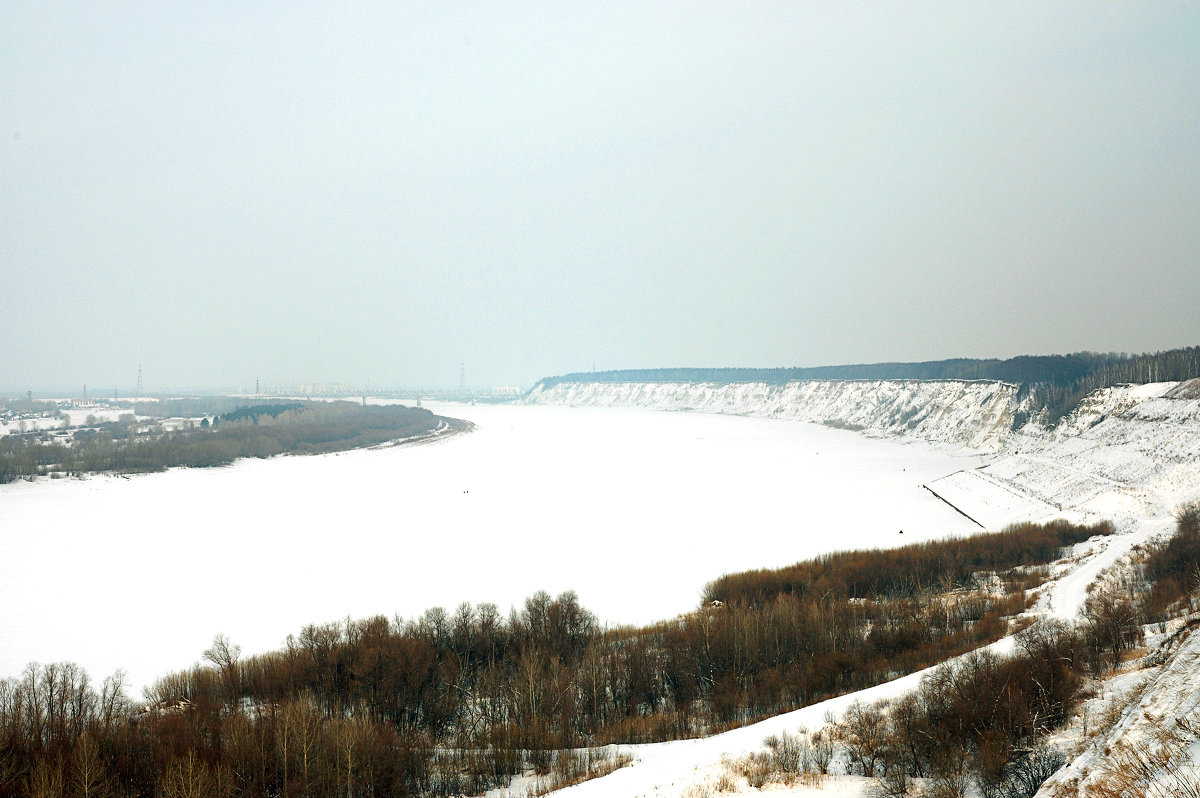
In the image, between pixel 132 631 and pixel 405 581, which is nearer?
pixel 132 631

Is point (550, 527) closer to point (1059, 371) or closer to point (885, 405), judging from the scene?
point (1059, 371)

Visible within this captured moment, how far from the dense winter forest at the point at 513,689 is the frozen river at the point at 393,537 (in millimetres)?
3972

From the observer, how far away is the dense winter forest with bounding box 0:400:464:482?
2635 inches

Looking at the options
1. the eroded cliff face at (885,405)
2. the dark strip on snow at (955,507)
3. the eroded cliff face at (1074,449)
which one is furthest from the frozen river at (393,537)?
the eroded cliff face at (885,405)

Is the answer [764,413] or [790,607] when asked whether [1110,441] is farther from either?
[764,413]

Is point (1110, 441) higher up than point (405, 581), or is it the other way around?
point (1110, 441)

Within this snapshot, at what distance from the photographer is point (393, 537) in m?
38.0

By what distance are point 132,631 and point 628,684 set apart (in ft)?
58.6

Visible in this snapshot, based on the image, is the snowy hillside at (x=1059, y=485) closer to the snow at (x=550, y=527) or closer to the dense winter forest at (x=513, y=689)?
the snow at (x=550, y=527)

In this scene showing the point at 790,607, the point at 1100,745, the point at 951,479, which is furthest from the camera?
the point at 951,479

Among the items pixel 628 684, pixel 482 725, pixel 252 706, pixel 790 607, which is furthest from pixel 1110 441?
pixel 252 706

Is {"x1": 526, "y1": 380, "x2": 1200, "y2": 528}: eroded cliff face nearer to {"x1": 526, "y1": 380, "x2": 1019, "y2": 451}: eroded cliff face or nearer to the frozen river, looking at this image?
{"x1": 526, "y1": 380, "x2": 1019, "y2": 451}: eroded cliff face

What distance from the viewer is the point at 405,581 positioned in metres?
29.3

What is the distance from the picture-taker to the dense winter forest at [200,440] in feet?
220
